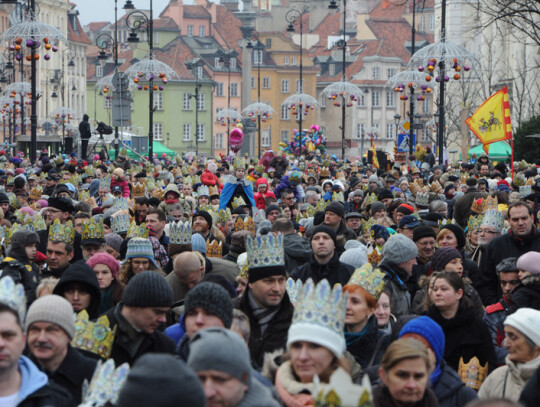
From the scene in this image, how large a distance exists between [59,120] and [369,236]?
2653 inches

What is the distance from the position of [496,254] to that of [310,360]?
5702 mm

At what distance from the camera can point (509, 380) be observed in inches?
269

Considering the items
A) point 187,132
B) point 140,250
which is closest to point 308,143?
point 140,250

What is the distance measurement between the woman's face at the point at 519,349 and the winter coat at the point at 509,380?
0.03 meters

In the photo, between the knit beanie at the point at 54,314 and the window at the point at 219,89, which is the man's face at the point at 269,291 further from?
the window at the point at 219,89

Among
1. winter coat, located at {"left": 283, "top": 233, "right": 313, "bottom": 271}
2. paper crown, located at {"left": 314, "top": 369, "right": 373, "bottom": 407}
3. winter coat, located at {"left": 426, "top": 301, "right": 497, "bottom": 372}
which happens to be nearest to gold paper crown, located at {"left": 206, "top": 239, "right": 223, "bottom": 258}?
winter coat, located at {"left": 283, "top": 233, "right": 313, "bottom": 271}

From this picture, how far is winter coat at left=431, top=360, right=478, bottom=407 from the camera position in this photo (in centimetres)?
660

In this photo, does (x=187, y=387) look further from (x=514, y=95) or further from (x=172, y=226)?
(x=514, y=95)

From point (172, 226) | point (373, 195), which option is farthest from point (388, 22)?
point (172, 226)

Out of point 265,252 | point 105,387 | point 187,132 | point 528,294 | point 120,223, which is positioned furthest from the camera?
point 187,132

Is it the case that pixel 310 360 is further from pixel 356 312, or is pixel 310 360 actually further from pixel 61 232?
pixel 61 232

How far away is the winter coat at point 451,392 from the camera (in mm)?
6598

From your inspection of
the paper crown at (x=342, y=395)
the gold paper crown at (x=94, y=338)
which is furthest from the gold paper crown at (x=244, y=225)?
the paper crown at (x=342, y=395)

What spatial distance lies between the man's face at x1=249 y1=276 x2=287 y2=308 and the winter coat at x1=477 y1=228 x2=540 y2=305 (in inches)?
130
